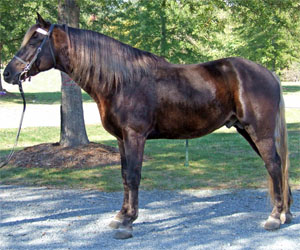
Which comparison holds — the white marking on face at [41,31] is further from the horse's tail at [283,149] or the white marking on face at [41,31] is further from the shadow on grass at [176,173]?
the shadow on grass at [176,173]

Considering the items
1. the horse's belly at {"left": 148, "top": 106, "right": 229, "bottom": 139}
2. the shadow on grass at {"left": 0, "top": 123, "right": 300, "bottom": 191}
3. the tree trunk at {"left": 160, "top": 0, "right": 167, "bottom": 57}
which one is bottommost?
the shadow on grass at {"left": 0, "top": 123, "right": 300, "bottom": 191}

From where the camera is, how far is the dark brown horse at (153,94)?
460cm

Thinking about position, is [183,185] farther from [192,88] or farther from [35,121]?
[35,121]

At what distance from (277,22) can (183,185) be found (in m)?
5.66

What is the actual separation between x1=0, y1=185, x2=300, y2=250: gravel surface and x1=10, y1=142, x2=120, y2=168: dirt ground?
180cm

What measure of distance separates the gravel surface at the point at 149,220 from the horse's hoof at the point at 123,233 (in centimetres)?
7

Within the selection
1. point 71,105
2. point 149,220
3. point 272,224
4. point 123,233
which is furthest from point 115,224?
point 71,105

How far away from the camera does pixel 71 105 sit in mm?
9469

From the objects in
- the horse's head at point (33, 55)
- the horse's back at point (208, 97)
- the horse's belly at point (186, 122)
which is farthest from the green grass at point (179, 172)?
the horse's head at point (33, 55)

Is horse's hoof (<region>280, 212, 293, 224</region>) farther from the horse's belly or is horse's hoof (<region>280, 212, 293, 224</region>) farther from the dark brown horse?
the horse's belly

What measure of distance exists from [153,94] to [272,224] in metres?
2.02

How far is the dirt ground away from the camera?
8.70 m

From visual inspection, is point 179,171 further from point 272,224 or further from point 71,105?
point 272,224

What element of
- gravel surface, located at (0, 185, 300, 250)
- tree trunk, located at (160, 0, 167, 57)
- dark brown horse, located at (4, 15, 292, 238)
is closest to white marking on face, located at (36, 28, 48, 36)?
dark brown horse, located at (4, 15, 292, 238)
